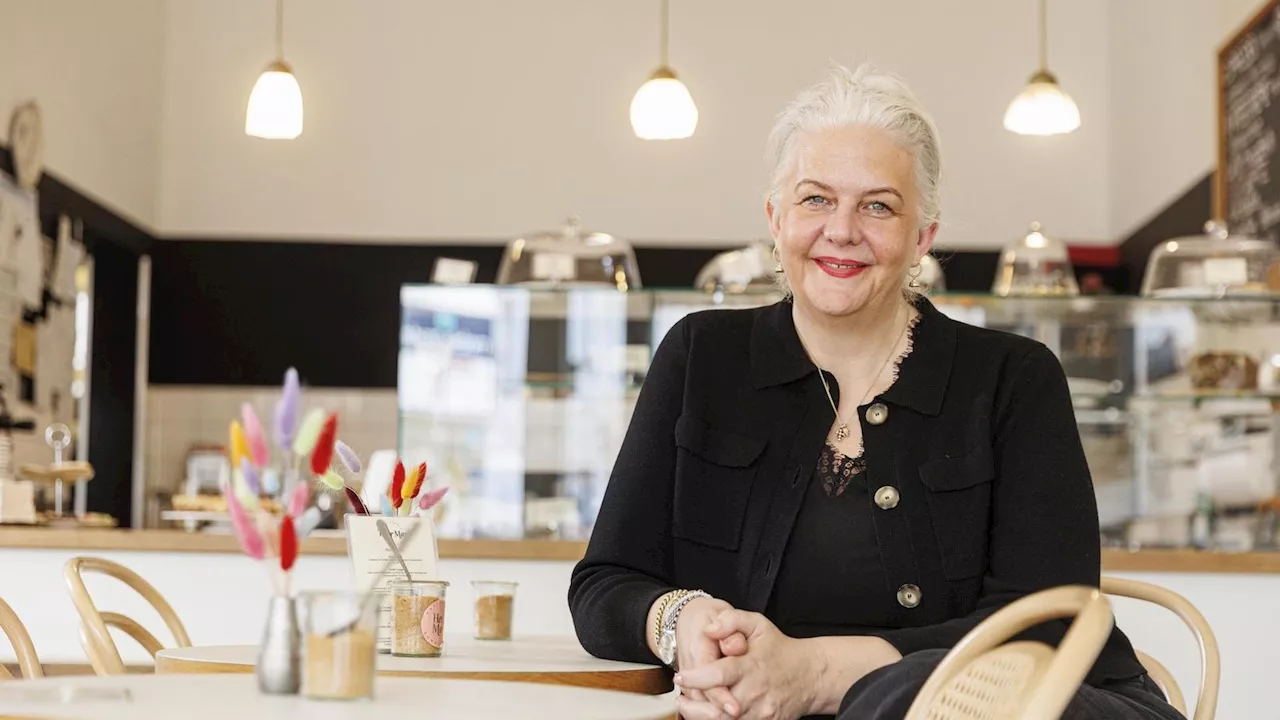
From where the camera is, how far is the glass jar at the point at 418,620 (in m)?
1.90

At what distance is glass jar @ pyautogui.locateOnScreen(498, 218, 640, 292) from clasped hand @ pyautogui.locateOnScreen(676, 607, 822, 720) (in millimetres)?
3516

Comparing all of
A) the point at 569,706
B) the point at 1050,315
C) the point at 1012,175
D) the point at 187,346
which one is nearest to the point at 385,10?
the point at 187,346

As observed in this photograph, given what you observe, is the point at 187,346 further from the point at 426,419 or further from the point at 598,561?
the point at 598,561

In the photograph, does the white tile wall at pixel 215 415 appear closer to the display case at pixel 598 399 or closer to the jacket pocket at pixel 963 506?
the display case at pixel 598 399

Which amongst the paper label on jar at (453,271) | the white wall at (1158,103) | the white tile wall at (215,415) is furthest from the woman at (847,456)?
the white tile wall at (215,415)

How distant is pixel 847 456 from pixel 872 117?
1.36ft

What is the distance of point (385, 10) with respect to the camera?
25.1ft

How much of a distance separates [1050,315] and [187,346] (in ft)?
14.4

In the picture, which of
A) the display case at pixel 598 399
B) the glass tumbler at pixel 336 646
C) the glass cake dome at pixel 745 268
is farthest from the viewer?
the glass cake dome at pixel 745 268

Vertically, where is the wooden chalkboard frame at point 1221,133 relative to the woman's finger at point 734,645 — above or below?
above

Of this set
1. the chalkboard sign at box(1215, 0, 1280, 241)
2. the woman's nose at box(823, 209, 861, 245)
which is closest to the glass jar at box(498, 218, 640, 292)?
the chalkboard sign at box(1215, 0, 1280, 241)

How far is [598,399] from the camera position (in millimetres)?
4266

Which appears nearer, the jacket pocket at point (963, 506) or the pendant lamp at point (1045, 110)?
the jacket pocket at point (963, 506)

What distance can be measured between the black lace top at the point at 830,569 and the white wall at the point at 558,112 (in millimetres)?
5643
